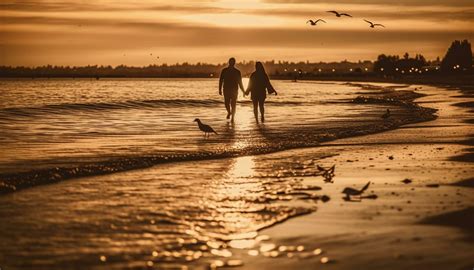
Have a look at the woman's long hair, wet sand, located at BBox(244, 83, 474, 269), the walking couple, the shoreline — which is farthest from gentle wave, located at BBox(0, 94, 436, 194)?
the woman's long hair

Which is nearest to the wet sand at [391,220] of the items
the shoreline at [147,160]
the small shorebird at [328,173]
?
the small shorebird at [328,173]

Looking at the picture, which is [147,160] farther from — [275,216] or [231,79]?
[231,79]

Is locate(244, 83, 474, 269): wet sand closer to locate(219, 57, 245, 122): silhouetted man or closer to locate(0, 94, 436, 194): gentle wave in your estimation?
locate(0, 94, 436, 194): gentle wave

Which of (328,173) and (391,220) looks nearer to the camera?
(391,220)

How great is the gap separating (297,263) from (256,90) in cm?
1818

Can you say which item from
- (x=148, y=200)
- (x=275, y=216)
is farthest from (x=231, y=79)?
(x=275, y=216)

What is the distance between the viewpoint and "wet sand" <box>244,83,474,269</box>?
20.2 ft

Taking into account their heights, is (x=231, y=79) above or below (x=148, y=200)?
above

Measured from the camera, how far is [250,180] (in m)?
11.0

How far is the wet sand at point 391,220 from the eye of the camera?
20.2 feet

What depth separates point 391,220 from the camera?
304 inches

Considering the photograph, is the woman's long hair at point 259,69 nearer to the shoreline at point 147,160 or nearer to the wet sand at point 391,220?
the shoreline at point 147,160

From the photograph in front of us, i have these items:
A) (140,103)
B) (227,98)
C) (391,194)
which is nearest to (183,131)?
(227,98)

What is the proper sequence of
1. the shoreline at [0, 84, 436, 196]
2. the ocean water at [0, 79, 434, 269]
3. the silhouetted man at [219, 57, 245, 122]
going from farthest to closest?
the silhouetted man at [219, 57, 245, 122] → the shoreline at [0, 84, 436, 196] → the ocean water at [0, 79, 434, 269]
